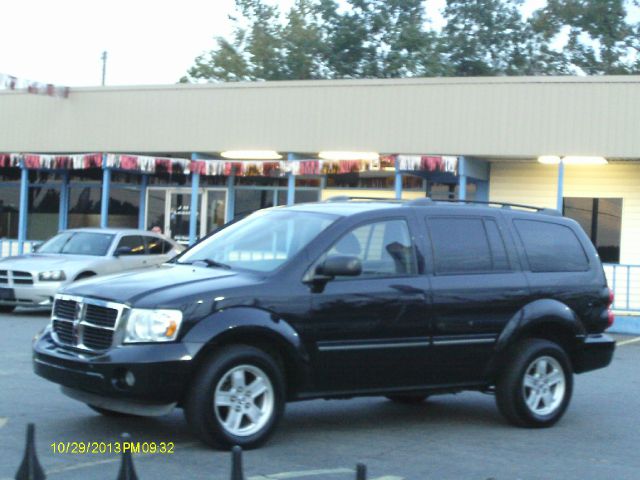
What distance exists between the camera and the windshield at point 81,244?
1903 cm

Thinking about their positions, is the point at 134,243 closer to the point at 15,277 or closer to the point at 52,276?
the point at 52,276

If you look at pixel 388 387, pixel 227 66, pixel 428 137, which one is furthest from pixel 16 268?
pixel 227 66

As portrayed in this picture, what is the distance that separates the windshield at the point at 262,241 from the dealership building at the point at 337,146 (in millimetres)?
12853

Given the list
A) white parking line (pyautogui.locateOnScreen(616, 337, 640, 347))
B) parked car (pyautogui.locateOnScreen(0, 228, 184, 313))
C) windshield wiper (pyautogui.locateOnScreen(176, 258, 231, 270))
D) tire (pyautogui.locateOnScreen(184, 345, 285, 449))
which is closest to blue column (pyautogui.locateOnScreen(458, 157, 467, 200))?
white parking line (pyautogui.locateOnScreen(616, 337, 640, 347))

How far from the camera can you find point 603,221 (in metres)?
24.2

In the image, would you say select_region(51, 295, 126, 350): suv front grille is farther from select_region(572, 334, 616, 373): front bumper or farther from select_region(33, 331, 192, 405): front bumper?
select_region(572, 334, 616, 373): front bumper

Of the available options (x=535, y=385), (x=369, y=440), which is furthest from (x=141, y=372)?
(x=535, y=385)

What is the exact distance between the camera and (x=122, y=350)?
23.7 feet

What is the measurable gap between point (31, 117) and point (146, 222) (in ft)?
13.6

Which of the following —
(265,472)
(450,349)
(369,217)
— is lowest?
(265,472)

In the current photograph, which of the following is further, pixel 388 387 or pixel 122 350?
pixel 388 387

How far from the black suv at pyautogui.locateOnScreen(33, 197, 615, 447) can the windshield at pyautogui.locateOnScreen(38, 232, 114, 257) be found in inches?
415

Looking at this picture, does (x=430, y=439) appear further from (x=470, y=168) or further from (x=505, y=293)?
(x=470, y=168)

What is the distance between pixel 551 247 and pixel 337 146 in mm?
15469
